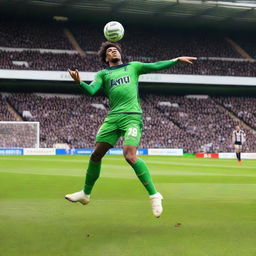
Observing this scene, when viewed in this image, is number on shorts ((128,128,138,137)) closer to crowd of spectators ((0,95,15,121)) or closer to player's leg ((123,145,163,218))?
player's leg ((123,145,163,218))

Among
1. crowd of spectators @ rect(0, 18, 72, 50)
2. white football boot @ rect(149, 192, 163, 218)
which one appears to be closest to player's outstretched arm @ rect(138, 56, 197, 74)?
white football boot @ rect(149, 192, 163, 218)

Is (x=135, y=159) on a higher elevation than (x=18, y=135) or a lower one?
lower

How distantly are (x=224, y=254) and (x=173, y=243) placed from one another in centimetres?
69

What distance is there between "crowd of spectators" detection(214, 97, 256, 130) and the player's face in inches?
1692

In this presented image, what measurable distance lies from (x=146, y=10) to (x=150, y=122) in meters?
10.7

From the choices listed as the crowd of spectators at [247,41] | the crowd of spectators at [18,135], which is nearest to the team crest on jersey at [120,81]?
the crowd of spectators at [18,135]

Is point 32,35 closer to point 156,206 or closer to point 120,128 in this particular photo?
point 120,128

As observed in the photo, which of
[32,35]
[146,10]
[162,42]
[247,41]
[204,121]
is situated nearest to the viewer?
[146,10]

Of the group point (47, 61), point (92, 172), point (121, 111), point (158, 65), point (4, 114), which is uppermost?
point (47, 61)

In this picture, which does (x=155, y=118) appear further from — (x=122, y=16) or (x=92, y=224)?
(x=92, y=224)

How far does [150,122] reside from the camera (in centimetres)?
4603

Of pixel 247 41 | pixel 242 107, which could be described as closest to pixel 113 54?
pixel 242 107

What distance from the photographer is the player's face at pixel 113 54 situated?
7328 mm

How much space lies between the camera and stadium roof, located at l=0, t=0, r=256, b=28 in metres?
45.2
